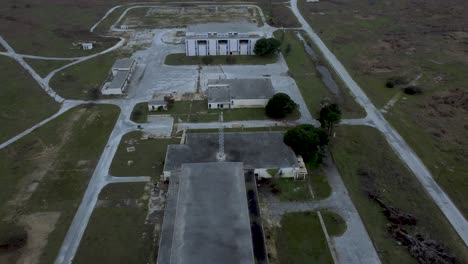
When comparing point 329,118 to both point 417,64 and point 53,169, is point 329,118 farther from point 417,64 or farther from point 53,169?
point 53,169

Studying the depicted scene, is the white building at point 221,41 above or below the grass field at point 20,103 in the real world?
above

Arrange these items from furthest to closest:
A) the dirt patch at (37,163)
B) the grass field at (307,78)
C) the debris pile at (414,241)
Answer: the grass field at (307,78)
the dirt patch at (37,163)
the debris pile at (414,241)

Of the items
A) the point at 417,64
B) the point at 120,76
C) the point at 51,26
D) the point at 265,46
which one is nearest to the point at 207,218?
the point at 120,76

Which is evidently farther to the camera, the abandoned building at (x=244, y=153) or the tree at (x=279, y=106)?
the tree at (x=279, y=106)

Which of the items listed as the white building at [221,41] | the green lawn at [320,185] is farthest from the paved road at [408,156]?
the white building at [221,41]

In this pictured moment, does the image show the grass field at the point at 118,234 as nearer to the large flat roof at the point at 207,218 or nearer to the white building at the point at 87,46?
the large flat roof at the point at 207,218

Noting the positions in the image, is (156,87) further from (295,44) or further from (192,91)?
(295,44)

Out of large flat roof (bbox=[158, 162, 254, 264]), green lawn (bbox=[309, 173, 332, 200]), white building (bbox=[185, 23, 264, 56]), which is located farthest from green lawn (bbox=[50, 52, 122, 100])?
green lawn (bbox=[309, 173, 332, 200])
